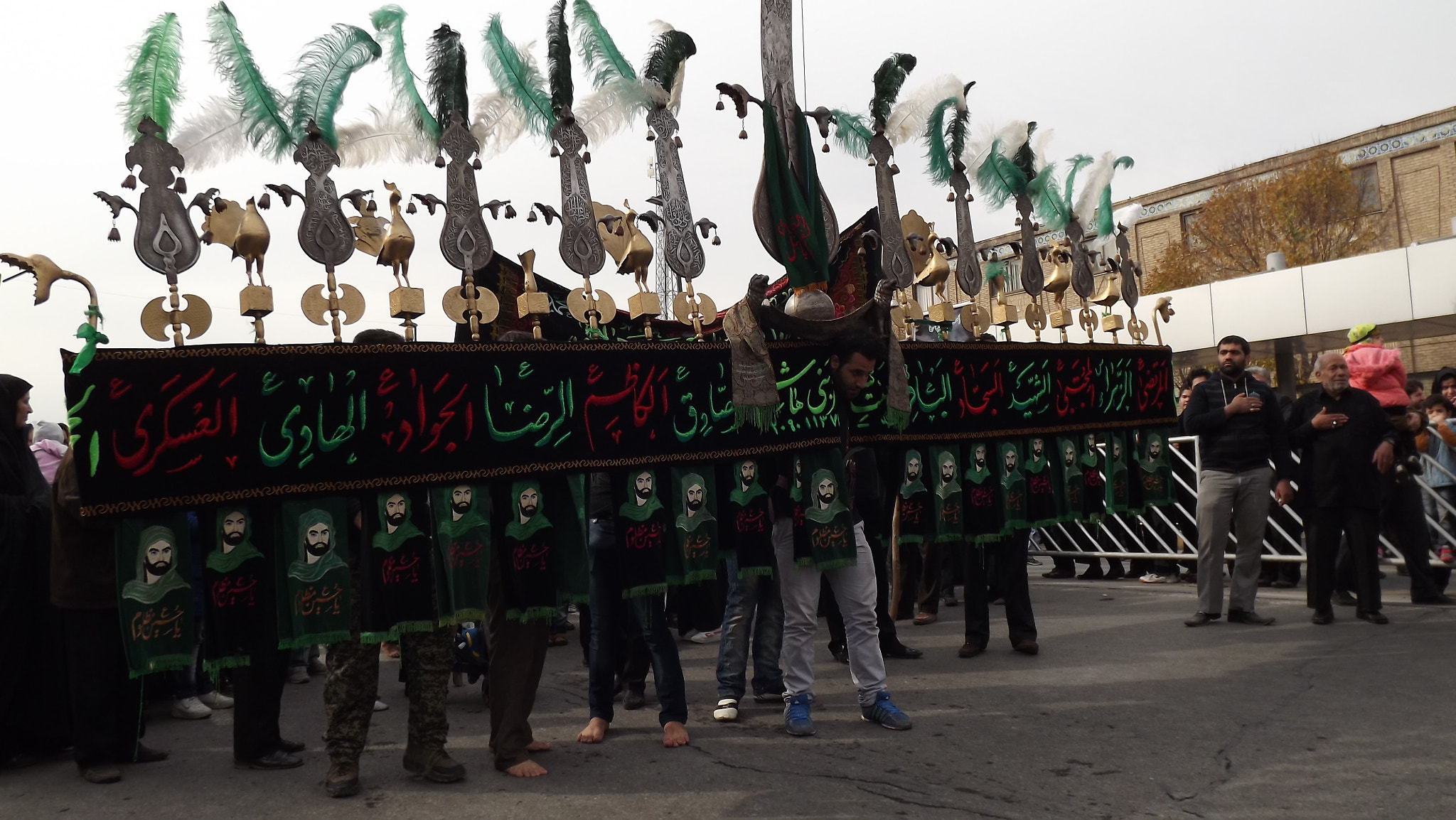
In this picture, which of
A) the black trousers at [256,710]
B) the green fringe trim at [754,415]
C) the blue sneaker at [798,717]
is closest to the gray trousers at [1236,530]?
the blue sneaker at [798,717]

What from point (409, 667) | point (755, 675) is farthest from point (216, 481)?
point (755, 675)

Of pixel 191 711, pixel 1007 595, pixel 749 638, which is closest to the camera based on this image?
pixel 749 638

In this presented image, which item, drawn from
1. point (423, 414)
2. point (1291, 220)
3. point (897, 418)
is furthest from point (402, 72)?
point (1291, 220)

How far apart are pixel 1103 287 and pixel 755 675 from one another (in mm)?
→ 3802

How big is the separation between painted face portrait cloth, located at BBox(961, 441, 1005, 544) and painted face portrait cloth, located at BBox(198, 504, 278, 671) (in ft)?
12.6

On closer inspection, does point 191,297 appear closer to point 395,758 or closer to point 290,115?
point 290,115

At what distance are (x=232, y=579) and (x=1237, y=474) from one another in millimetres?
6487

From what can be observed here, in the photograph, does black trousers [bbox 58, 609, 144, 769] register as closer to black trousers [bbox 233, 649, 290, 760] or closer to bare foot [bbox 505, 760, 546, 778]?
black trousers [bbox 233, 649, 290, 760]

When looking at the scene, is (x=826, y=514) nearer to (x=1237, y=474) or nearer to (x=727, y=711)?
(x=727, y=711)

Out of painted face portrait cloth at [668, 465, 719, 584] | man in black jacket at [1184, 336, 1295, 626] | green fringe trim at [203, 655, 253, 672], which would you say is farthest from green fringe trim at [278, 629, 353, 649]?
man in black jacket at [1184, 336, 1295, 626]

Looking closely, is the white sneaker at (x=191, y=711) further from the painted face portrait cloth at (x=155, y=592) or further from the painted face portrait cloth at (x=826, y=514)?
the painted face portrait cloth at (x=826, y=514)

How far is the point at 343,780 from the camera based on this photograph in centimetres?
415

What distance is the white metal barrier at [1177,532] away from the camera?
8914 mm

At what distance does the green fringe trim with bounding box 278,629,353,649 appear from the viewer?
3.99m
